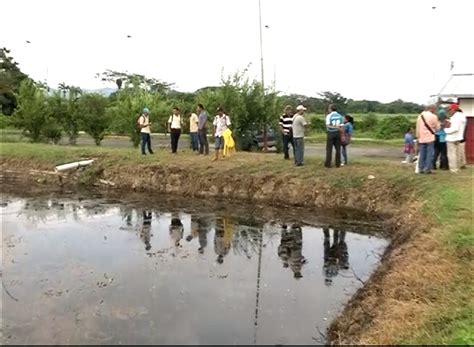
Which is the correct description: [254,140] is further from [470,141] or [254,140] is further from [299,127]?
[470,141]

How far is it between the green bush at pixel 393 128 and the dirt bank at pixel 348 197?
882 inches

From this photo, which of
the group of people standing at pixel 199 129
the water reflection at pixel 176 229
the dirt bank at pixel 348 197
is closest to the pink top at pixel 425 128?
the dirt bank at pixel 348 197

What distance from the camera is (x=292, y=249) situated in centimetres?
1088

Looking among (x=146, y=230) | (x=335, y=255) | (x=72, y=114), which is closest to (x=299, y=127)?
(x=146, y=230)

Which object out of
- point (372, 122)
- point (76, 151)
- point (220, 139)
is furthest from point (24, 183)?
point (372, 122)

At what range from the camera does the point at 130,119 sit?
84.2 ft

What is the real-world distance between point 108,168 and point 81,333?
12.5 metres

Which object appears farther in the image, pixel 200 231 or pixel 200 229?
pixel 200 229

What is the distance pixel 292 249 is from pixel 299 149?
5.69 metres

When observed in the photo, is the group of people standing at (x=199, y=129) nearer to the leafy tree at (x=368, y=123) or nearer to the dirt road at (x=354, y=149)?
the dirt road at (x=354, y=149)

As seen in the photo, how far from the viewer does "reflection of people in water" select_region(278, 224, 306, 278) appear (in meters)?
9.79

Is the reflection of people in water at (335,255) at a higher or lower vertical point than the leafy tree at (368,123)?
lower

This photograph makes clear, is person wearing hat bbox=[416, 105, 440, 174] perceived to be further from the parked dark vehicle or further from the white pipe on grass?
the white pipe on grass

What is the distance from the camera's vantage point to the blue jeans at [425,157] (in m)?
14.2
